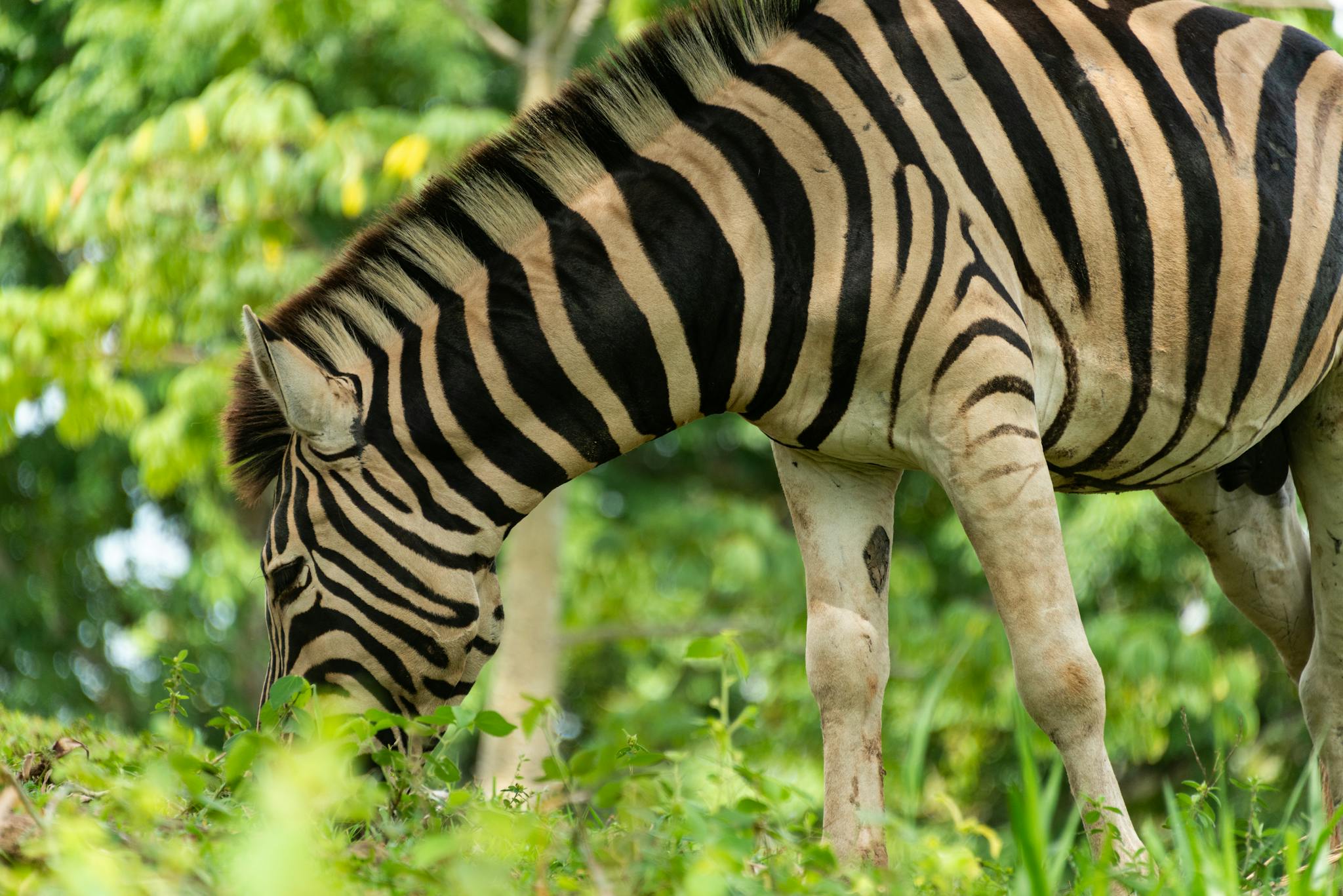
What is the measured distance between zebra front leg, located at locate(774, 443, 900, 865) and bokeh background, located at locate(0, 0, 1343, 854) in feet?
10.5

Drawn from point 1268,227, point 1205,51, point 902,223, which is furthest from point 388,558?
point 1205,51

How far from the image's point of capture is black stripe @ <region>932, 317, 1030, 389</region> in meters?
2.89

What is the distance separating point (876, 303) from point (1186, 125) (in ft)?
3.53

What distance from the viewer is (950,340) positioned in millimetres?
2902

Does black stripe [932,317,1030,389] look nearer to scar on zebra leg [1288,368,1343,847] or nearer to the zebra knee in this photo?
the zebra knee

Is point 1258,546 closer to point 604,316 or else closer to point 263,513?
point 604,316

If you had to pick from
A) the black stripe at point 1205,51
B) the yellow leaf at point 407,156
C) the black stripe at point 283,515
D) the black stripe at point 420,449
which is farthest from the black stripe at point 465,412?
the yellow leaf at point 407,156

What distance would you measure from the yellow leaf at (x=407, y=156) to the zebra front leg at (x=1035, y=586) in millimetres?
6099

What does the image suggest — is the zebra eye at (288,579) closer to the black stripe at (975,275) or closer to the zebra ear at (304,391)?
the zebra ear at (304,391)

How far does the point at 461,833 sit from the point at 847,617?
1.57 metres

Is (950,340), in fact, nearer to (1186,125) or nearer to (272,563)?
(1186,125)

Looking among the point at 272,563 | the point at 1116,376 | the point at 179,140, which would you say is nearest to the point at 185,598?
the point at 179,140

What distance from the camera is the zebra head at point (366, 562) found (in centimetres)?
302

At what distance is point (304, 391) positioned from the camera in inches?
115
